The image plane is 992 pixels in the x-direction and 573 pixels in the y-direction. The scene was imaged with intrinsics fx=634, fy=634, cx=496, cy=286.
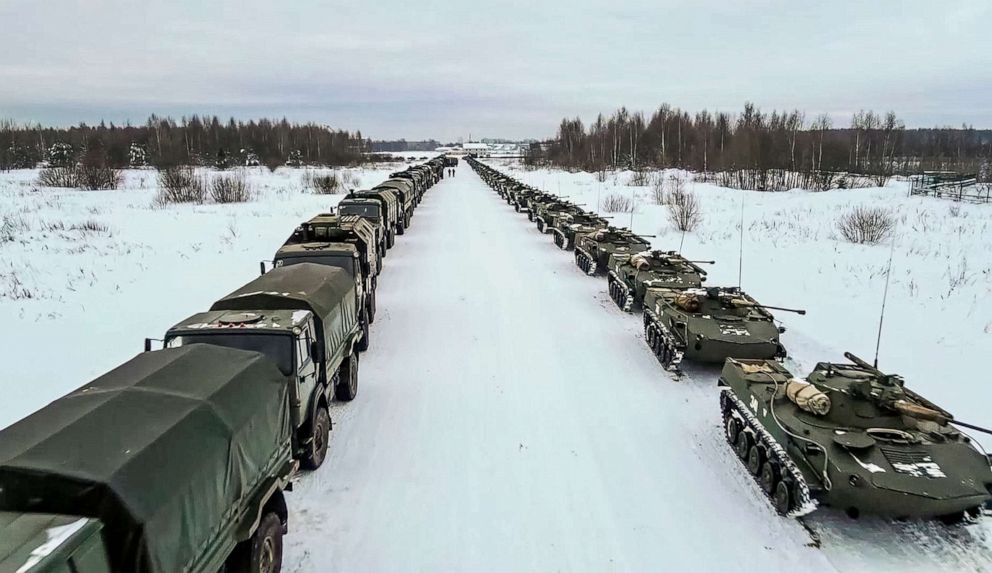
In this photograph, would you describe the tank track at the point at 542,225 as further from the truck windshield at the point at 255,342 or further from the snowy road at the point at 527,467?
the truck windshield at the point at 255,342

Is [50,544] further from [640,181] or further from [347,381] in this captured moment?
[640,181]

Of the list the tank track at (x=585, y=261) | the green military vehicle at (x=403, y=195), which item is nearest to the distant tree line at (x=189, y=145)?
the green military vehicle at (x=403, y=195)

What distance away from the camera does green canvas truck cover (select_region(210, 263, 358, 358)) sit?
747 cm

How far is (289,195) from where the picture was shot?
41.6 meters

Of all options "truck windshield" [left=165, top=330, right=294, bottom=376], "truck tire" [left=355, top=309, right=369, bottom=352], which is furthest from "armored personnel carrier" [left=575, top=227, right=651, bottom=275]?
"truck windshield" [left=165, top=330, right=294, bottom=376]

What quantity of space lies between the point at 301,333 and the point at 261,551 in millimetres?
2279

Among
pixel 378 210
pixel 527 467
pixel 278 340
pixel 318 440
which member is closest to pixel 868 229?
pixel 378 210

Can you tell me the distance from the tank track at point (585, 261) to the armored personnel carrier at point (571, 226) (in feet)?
4.08

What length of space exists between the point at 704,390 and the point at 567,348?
8.71ft

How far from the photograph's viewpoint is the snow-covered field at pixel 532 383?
20.1ft

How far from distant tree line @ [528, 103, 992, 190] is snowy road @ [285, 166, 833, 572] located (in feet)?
132

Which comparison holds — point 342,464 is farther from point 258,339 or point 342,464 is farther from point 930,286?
point 930,286

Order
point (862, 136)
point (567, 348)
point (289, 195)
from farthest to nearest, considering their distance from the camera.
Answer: point (862, 136)
point (289, 195)
point (567, 348)

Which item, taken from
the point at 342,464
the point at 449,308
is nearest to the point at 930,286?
the point at 449,308
